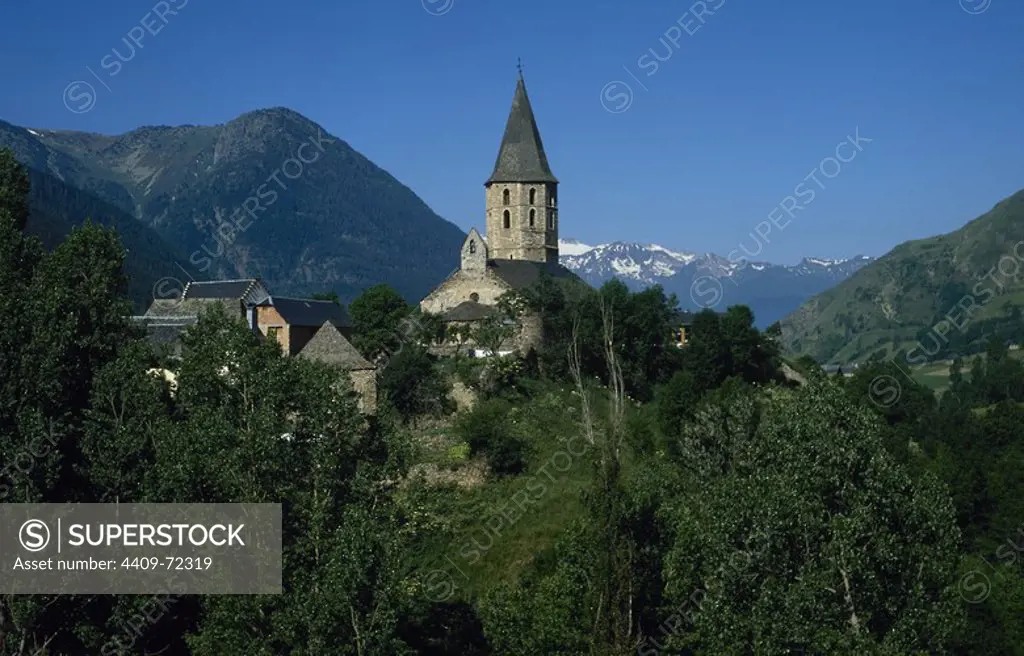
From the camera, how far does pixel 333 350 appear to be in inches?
1508

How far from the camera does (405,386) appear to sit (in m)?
41.0

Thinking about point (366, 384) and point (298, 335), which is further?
point (298, 335)

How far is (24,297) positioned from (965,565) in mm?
26666

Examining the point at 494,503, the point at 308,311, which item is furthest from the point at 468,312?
the point at 494,503

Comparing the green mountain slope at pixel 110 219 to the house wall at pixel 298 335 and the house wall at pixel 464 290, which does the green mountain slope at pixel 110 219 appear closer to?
the house wall at pixel 464 290

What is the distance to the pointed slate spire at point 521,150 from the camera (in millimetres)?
71125

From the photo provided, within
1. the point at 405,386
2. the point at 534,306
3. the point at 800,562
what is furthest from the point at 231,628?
the point at 534,306

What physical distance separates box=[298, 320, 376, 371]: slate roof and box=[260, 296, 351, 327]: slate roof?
9.55 metres

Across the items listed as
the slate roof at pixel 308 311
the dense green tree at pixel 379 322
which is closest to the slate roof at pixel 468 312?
the dense green tree at pixel 379 322

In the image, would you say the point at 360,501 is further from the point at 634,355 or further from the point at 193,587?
the point at 634,355

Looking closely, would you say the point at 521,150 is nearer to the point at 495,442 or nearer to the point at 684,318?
the point at 684,318

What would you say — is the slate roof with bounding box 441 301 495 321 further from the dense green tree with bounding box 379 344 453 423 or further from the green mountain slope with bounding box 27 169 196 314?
the green mountain slope with bounding box 27 169 196 314

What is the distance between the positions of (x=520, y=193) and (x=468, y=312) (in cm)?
2160

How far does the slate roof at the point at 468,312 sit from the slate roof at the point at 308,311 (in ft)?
16.2
